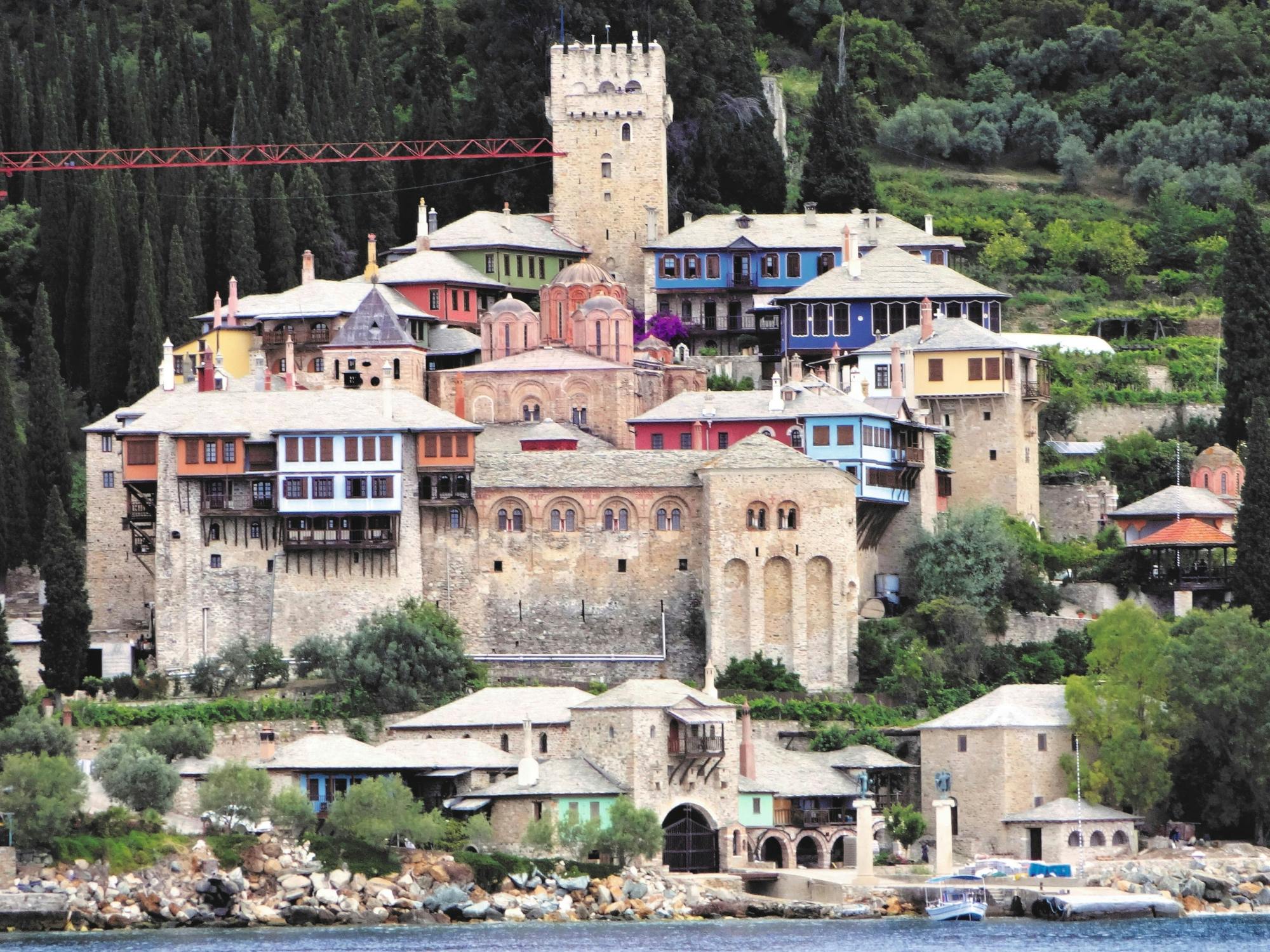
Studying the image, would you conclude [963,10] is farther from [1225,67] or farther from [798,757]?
[798,757]

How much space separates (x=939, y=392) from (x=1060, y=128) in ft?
121

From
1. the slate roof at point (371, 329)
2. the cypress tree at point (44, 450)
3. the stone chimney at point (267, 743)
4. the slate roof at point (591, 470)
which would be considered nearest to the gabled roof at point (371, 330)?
the slate roof at point (371, 329)

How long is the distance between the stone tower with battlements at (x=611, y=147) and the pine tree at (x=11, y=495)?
70.9ft

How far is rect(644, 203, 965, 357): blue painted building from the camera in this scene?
105 metres

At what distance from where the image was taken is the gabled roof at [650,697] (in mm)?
80125

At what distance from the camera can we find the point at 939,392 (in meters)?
95.7

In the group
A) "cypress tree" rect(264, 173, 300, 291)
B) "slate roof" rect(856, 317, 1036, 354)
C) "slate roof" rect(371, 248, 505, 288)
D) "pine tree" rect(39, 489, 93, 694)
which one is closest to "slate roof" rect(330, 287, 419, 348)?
"slate roof" rect(371, 248, 505, 288)

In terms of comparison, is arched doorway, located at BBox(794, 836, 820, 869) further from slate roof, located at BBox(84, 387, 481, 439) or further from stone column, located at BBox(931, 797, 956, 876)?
slate roof, located at BBox(84, 387, 481, 439)

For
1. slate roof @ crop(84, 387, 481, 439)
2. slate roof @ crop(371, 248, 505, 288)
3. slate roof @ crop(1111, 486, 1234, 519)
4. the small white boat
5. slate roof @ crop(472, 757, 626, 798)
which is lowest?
the small white boat

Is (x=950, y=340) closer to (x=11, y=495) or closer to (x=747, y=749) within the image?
(x=747, y=749)

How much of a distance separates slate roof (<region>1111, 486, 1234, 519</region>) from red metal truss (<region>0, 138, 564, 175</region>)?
75.8 ft

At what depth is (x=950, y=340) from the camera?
96000 mm

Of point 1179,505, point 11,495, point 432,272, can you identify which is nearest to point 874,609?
point 1179,505

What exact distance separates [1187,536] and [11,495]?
31.6 metres
